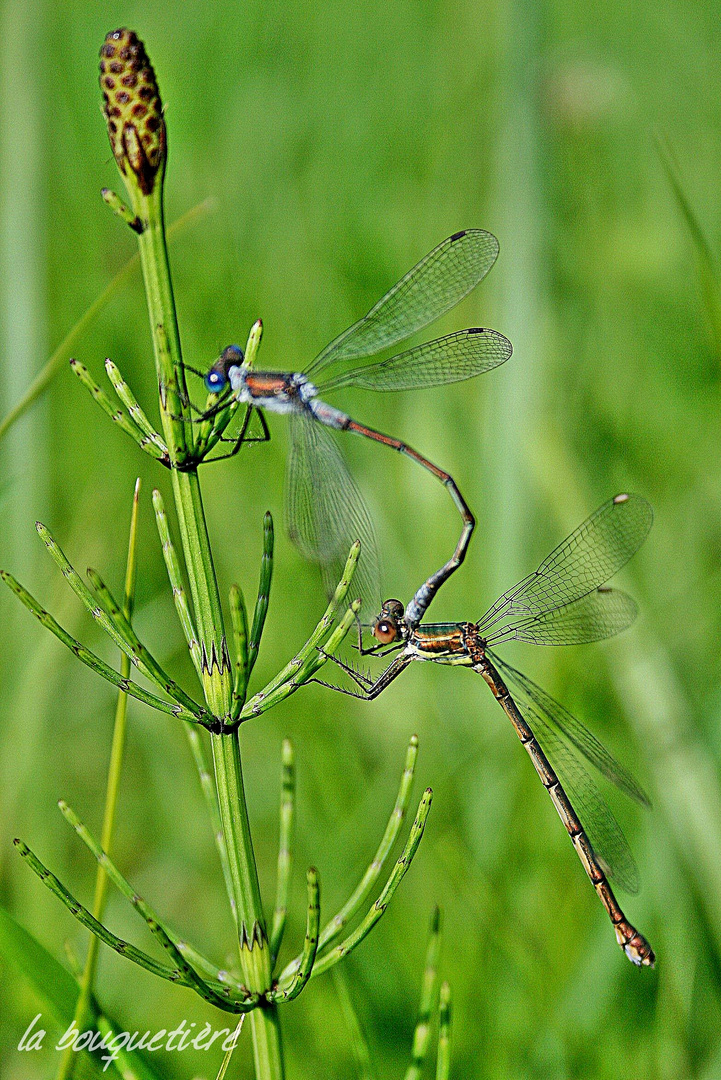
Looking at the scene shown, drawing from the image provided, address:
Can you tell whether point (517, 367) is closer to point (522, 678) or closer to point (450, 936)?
point (522, 678)

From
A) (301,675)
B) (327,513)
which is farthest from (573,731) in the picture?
(301,675)

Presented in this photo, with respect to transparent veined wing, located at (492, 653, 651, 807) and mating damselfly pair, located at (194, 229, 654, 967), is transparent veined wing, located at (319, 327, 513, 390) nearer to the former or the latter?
mating damselfly pair, located at (194, 229, 654, 967)

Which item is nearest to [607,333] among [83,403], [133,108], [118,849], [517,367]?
[517,367]

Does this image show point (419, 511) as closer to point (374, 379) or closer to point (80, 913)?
point (374, 379)

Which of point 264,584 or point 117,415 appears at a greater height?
point 117,415

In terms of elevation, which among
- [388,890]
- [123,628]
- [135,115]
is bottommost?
[388,890]

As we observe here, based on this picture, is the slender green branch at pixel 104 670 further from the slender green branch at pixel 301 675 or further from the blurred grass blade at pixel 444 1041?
the blurred grass blade at pixel 444 1041

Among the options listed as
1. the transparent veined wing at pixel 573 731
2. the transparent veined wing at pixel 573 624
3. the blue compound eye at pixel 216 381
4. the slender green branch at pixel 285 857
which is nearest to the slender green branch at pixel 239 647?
the slender green branch at pixel 285 857
